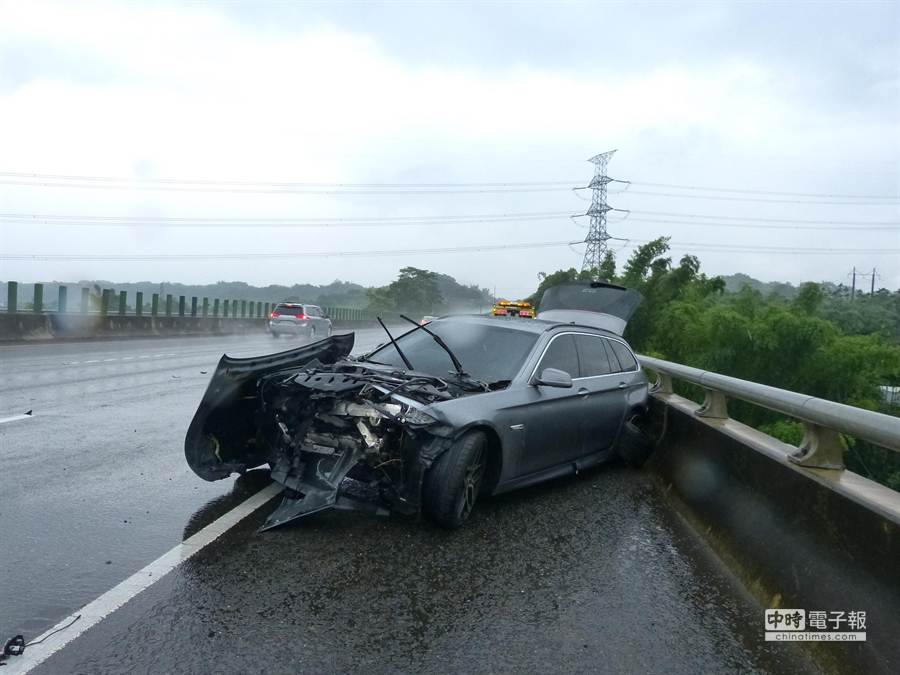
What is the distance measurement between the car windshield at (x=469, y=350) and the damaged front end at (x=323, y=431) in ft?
1.54

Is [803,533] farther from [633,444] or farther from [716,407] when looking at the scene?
[633,444]

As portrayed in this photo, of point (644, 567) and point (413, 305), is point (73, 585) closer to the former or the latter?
point (644, 567)

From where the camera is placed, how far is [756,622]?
411 cm

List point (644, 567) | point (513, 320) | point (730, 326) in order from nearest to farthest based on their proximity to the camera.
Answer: point (644, 567) → point (513, 320) → point (730, 326)

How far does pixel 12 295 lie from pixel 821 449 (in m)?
24.8

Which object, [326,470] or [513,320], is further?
[513,320]

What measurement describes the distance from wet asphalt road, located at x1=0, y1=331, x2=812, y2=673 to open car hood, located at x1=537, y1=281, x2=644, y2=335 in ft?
13.3

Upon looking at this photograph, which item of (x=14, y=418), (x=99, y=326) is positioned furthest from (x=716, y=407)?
(x=99, y=326)

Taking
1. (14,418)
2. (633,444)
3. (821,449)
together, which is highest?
(821,449)

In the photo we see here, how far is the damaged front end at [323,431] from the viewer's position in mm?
5254

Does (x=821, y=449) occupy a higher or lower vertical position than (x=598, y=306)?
lower

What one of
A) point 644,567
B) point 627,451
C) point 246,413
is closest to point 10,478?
point 246,413

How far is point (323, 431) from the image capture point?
219 inches

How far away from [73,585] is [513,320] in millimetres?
4447
